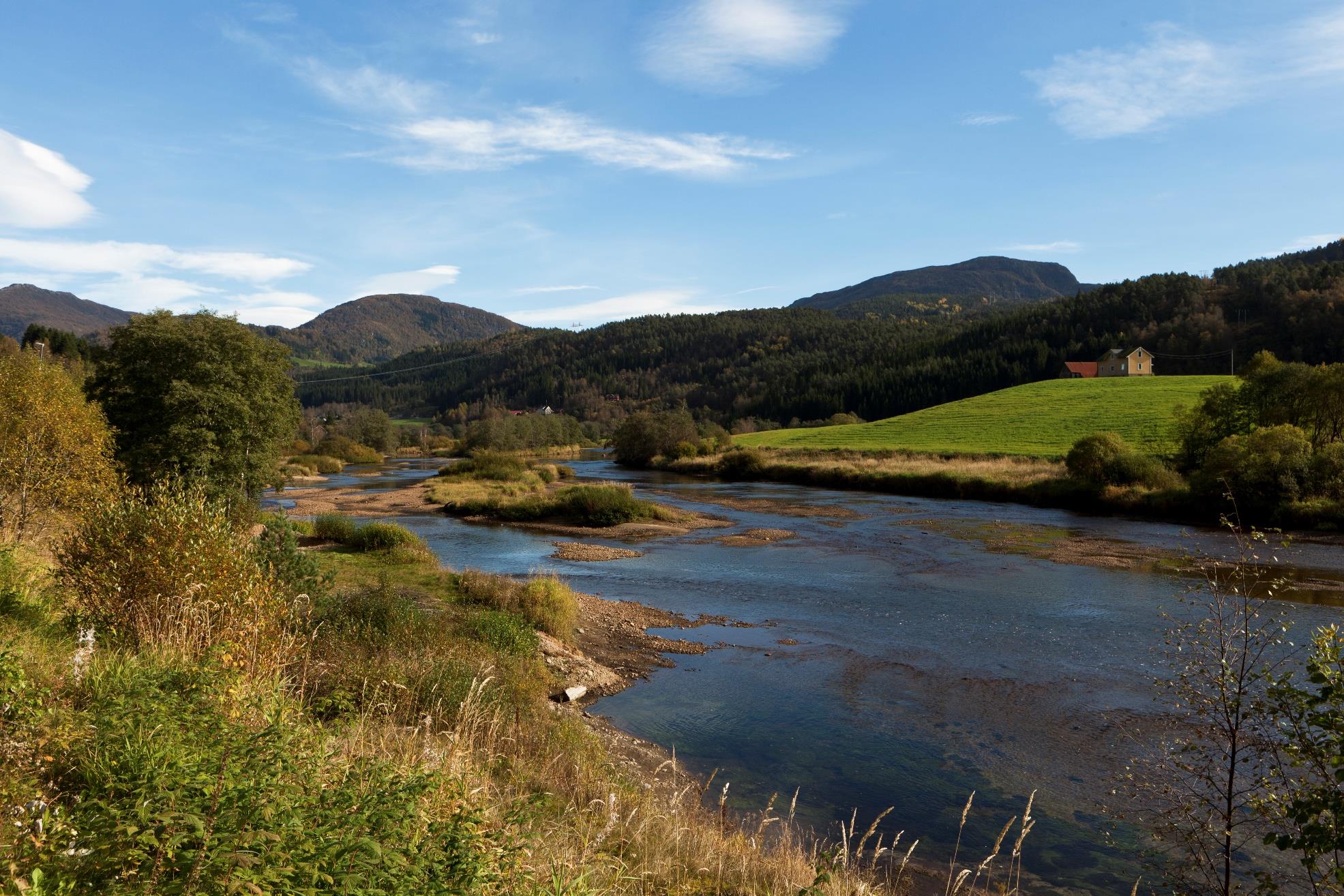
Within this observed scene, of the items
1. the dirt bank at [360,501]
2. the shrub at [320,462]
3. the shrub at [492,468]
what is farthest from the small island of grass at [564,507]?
the shrub at [320,462]

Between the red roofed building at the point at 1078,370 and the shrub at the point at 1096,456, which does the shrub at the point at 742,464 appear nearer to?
the shrub at the point at 1096,456

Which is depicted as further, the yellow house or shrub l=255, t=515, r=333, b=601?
the yellow house

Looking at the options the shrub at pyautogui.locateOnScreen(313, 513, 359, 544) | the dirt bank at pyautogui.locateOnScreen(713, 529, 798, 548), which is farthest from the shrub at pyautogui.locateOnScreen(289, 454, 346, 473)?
the dirt bank at pyautogui.locateOnScreen(713, 529, 798, 548)

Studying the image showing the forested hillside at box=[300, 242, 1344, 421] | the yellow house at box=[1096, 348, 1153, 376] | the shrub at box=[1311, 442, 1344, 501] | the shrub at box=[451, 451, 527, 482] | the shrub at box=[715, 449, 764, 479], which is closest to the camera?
the shrub at box=[1311, 442, 1344, 501]

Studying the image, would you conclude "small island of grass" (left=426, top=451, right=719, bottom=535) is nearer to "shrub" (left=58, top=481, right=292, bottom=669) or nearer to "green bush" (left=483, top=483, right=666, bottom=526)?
"green bush" (left=483, top=483, right=666, bottom=526)

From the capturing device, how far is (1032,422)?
68.4 m

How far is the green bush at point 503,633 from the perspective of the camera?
47.3 feet

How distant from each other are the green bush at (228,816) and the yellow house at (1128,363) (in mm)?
107479

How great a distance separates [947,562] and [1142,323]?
114m

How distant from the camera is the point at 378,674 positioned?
1033 centimetres

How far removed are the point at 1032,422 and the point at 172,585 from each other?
232ft

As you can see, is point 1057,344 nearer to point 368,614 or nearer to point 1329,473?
point 1329,473

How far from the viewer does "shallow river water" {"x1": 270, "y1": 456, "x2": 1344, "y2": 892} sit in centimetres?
1091

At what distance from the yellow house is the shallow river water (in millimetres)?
75024
